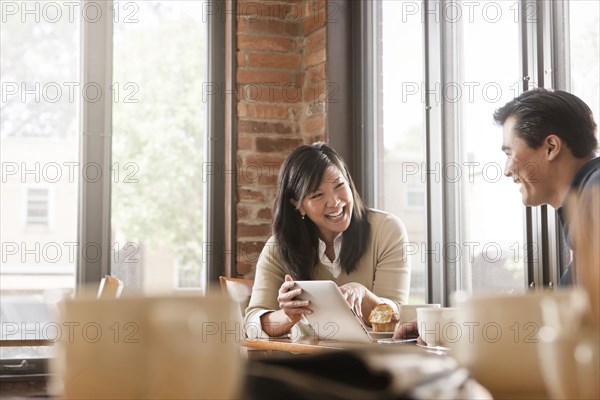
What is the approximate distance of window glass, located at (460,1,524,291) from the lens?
3.10 meters

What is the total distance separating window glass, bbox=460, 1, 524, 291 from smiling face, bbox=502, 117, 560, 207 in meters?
0.41

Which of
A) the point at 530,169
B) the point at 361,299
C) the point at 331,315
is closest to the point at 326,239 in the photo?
the point at 361,299

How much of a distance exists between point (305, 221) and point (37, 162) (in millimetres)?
1440

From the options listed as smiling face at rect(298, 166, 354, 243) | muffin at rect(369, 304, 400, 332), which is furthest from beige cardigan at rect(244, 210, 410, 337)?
muffin at rect(369, 304, 400, 332)

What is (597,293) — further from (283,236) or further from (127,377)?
(283,236)

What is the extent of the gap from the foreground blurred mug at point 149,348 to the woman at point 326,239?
2.55m

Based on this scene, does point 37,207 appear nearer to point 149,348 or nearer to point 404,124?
point 404,124

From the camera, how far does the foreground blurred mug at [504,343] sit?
0.60 meters

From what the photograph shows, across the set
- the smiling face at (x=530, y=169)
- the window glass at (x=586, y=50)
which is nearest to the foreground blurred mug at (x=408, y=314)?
the smiling face at (x=530, y=169)

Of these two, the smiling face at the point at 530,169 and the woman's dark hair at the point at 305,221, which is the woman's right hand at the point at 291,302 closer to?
the woman's dark hair at the point at 305,221

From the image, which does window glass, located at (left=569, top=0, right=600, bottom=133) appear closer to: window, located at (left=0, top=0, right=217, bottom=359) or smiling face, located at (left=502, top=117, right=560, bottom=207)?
smiling face, located at (left=502, top=117, right=560, bottom=207)

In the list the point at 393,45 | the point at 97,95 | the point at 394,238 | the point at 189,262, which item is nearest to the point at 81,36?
the point at 97,95

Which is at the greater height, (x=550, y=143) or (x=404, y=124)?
(x=404, y=124)

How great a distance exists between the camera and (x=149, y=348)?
0.55 meters
